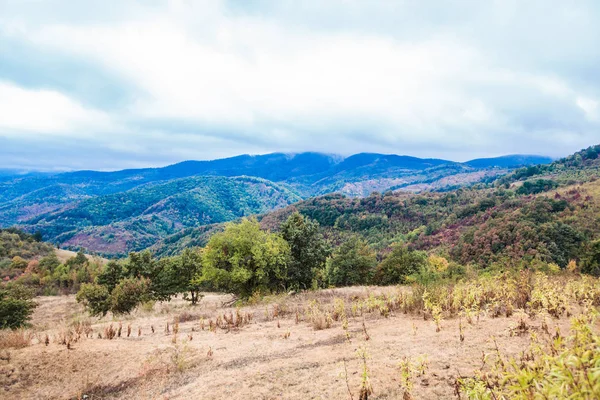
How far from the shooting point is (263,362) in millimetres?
7840

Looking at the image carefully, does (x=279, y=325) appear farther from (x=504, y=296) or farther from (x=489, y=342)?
(x=504, y=296)

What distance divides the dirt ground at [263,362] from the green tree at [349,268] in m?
20.9

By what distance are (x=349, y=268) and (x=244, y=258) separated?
502 inches

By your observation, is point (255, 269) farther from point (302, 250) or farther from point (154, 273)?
point (154, 273)

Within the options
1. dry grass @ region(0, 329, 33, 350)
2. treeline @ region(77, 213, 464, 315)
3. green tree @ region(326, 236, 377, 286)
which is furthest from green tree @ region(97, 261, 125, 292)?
dry grass @ region(0, 329, 33, 350)

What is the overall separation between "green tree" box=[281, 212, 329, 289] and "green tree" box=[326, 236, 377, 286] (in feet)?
15.0

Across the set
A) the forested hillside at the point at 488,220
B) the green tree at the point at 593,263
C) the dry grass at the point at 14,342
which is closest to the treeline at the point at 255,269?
the green tree at the point at 593,263

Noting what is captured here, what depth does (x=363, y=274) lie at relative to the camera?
32438 mm

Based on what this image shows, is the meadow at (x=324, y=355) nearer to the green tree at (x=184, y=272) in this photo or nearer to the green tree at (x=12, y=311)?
the green tree at (x=12, y=311)

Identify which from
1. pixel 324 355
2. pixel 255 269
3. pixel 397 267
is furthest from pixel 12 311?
pixel 397 267

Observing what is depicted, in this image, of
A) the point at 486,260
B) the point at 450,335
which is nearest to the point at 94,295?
the point at 450,335

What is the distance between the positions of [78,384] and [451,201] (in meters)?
159

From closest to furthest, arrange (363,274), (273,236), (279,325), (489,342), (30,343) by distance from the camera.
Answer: (489,342)
(30,343)
(279,325)
(273,236)
(363,274)

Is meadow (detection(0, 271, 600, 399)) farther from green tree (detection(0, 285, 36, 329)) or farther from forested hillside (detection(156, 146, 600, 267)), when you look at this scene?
forested hillside (detection(156, 146, 600, 267))
